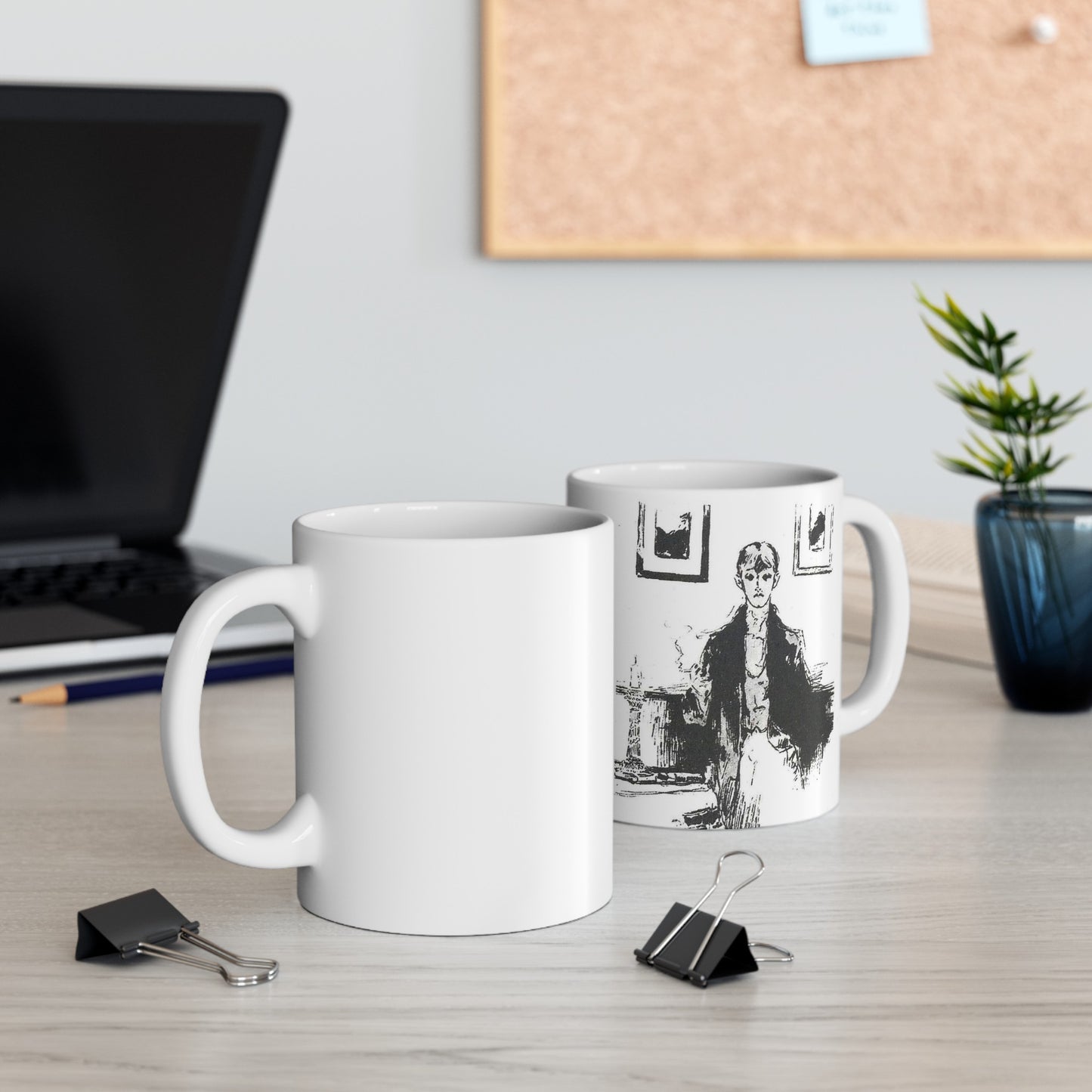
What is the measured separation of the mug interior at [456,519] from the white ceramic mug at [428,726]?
1.7 inches

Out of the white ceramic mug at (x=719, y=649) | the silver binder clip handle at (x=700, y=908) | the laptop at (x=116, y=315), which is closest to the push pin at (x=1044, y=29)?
the laptop at (x=116, y=315)

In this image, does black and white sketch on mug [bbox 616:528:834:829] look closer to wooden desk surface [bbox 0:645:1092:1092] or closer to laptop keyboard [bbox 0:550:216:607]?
wooden desk surface [bbox 0:645:1092:1092]

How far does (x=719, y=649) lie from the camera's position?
1.62 feet

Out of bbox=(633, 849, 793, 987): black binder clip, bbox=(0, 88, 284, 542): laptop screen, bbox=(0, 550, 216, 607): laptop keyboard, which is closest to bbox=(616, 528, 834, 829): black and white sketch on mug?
bbox=(633, 849, 793, 987): black binder clip

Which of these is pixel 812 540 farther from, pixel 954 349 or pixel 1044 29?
pixel 1044 29

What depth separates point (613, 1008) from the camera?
36 cm

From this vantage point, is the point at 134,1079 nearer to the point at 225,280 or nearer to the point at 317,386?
the point at 225,280

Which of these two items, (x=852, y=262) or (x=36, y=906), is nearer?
(x=36, y=906)

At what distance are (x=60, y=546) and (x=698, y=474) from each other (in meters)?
0.58

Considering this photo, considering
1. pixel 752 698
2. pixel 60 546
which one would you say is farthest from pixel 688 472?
pixel 60 546

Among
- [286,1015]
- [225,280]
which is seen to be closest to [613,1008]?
[286,1015]

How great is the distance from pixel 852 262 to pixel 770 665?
4.23 feet

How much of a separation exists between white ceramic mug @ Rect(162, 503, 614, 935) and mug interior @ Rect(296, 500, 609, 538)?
1.7 inches

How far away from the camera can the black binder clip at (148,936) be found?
38 cm
